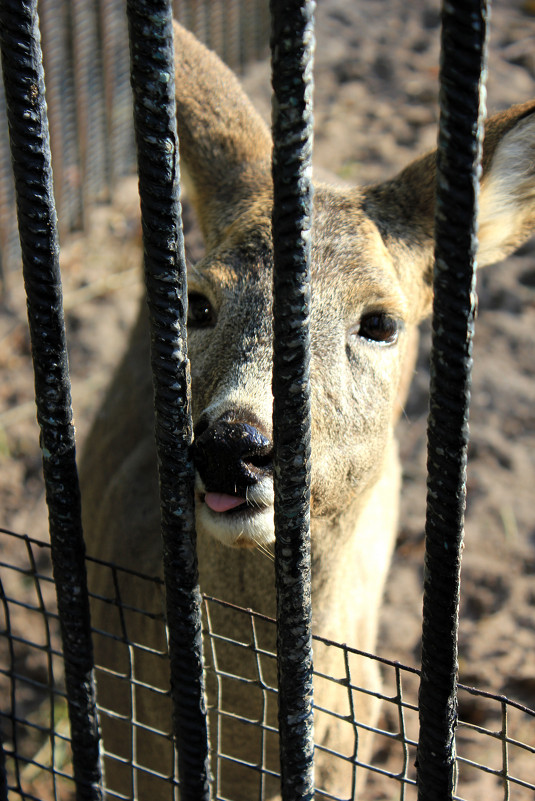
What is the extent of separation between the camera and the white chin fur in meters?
2.33

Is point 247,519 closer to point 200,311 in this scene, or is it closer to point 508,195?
point 200,311

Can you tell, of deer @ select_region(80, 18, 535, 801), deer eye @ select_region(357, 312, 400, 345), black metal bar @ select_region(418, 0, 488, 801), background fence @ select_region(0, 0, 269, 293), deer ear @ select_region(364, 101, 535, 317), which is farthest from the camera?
background fence @ select_region(0, 0, 269, 293)

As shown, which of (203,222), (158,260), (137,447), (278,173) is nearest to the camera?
(278,173)

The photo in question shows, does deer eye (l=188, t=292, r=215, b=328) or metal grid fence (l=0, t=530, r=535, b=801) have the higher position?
deer eye (l=188, t=292, r=215, b=328)

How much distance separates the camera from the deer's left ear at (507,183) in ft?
9.68

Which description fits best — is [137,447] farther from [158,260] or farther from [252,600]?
[158,260]

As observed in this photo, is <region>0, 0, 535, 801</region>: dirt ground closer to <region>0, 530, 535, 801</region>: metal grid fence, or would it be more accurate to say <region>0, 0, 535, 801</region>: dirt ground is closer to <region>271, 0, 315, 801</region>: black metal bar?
<region>0, 530, 535, 801</region>: metal grid fence

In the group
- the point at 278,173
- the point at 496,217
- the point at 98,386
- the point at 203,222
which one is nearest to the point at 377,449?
the point at 496,217

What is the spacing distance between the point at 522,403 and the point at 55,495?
4.67m

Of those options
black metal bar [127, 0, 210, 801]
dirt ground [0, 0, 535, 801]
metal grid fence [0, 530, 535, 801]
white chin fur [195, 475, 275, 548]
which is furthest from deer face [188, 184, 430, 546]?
metal grid fence [0, 530, 535, 801]

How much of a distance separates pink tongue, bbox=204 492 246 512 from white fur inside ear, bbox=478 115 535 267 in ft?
4.99

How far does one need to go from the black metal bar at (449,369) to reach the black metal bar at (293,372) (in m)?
0.23

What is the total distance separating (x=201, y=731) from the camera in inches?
81.5

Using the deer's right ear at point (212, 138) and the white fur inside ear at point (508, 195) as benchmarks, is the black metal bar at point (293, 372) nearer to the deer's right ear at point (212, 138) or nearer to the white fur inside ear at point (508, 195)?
the white fur inside ear at point (508, 195)
